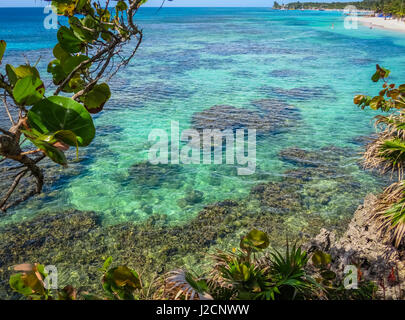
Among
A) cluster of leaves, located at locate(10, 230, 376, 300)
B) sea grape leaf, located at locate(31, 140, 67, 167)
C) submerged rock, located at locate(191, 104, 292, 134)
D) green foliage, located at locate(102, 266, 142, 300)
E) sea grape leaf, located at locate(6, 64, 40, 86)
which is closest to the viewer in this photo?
sea grape leaf, located at locate(31, 140, 67, 167)

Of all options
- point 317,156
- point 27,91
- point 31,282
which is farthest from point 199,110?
point 27,91

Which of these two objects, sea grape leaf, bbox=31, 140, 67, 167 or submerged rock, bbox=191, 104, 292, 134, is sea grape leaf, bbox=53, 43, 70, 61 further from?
submerged rock, bbox=191, 104, 292, 134

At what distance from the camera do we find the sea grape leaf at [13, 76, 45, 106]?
1.06m

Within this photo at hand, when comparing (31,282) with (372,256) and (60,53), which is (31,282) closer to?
(60,53)

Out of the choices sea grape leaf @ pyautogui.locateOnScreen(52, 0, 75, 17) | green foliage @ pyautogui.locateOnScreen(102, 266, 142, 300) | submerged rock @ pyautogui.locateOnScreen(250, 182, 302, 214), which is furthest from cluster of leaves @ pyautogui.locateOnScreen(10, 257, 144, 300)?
submerged rock @ pyautogui.locateOnScreen(250, 182, 302, 214)

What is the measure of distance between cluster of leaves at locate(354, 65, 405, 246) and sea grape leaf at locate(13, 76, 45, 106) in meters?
3.84

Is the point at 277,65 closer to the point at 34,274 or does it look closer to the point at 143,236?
the point at 143,236

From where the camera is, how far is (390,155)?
4422 mm

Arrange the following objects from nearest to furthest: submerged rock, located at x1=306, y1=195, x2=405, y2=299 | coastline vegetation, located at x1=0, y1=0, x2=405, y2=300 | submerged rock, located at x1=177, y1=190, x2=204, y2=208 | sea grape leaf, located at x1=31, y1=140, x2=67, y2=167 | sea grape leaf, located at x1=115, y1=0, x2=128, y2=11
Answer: sea grape leaf, located at x1=31, y1=140, x2=67, y2=167
coastline vegetation, located at x1=0, y1=0, x2=405, y2=300
sea grape leaf, located at x1=115, y1=0, x2=128, y2=11
submerged rock, located at x1=306, y1=195, x2=405, y2=299
submerged rock, located at x1=177, y1=190, x2=204, y2=208

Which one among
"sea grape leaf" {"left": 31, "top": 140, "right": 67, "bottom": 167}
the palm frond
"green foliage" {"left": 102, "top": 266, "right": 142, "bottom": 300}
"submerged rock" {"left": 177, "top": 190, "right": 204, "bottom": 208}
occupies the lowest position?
"submerged rock" {"left": 177, "top": 190, "right": 204, "bottom": 208}

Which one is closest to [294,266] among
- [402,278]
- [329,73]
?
[402,278]

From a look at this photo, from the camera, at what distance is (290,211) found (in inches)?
272

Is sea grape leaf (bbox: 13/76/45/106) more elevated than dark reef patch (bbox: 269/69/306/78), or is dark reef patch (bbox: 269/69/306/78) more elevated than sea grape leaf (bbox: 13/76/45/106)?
sea grape leaf (bbox: 13/76/45/106)

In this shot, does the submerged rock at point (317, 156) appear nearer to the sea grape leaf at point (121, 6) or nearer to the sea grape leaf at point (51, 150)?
the sea grape leaf at point (121, 6)
